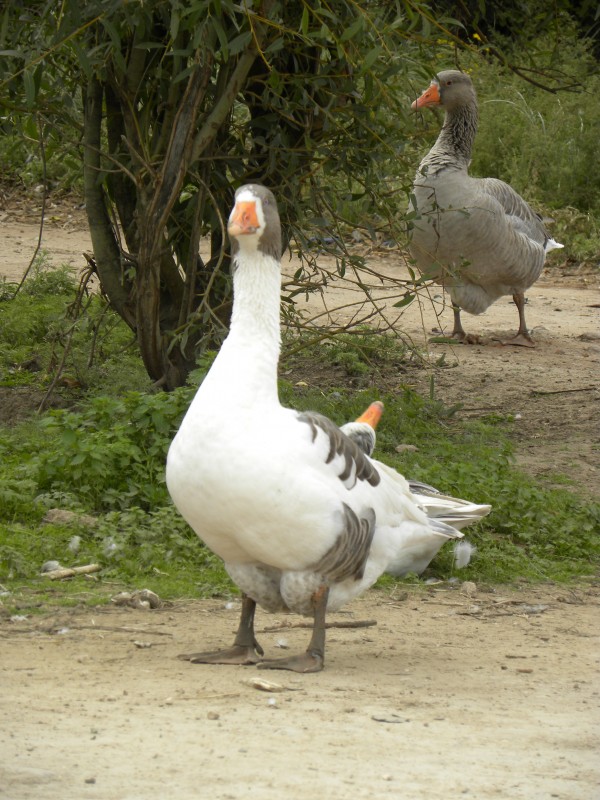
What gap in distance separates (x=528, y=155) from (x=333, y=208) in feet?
27.9

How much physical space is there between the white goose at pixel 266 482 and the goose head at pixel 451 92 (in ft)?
23.4

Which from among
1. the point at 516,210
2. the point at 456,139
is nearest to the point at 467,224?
the point at 456,139

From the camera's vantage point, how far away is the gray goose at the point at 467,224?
35.0ft

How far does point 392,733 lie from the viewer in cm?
374

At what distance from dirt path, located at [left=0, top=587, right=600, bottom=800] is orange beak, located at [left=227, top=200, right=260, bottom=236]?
61.0 inches

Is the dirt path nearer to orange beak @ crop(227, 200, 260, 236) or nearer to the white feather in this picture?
the white feather

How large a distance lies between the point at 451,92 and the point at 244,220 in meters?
7.57

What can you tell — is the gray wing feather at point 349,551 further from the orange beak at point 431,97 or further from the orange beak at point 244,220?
the orange beak at point 431,97

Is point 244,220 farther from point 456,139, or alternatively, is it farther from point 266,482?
point 456,139

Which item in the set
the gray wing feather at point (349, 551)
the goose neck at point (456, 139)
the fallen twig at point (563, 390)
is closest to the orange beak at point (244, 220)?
the gray wing feather at point (349, 551)

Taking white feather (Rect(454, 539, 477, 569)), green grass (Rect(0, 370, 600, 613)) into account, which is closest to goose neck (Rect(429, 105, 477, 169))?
green grass (Rect(0, 370, 600, 613))

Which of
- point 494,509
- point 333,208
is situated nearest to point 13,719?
point 494,509

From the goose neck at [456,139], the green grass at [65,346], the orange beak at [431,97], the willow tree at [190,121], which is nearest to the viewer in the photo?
the willow tree at [190,121]

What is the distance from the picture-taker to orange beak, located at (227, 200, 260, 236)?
4395 millimetres
